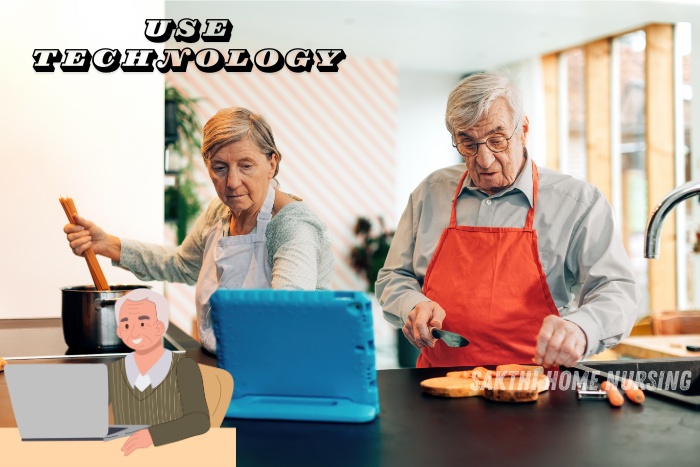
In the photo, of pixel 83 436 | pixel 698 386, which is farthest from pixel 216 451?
pixel 698 386

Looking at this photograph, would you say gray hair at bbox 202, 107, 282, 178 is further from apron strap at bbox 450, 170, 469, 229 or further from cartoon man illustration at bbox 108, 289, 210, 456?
cartoon man illustration at bbox 108, 289, 210, 456

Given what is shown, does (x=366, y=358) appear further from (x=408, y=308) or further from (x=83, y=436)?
(x=408, y=308)

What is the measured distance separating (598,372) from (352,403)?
1.97 ft

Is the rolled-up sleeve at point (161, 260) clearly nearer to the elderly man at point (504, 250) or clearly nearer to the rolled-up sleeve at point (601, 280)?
the elderly man at point (504, 250)

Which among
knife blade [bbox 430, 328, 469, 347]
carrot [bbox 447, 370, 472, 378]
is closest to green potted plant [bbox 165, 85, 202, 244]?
knife blade [bbox 430, 328, 469, 347]

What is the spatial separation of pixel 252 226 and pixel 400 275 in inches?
20.4

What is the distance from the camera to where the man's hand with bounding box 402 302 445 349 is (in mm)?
1775

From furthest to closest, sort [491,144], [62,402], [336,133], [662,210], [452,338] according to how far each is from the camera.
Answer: [336,133] < [491,144] < [452,338] < [662,210] < [62,402]

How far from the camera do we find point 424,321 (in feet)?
5.87

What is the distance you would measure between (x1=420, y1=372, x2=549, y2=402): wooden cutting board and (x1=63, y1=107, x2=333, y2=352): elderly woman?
1.29 feet

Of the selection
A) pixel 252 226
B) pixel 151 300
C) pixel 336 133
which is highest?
pixel 336 133

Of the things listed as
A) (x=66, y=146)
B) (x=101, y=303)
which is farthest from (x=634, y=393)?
(x=66, y=146)

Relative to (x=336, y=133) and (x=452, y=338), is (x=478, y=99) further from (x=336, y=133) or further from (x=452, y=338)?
(x=336, y=133)

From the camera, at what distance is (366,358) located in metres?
1.17
